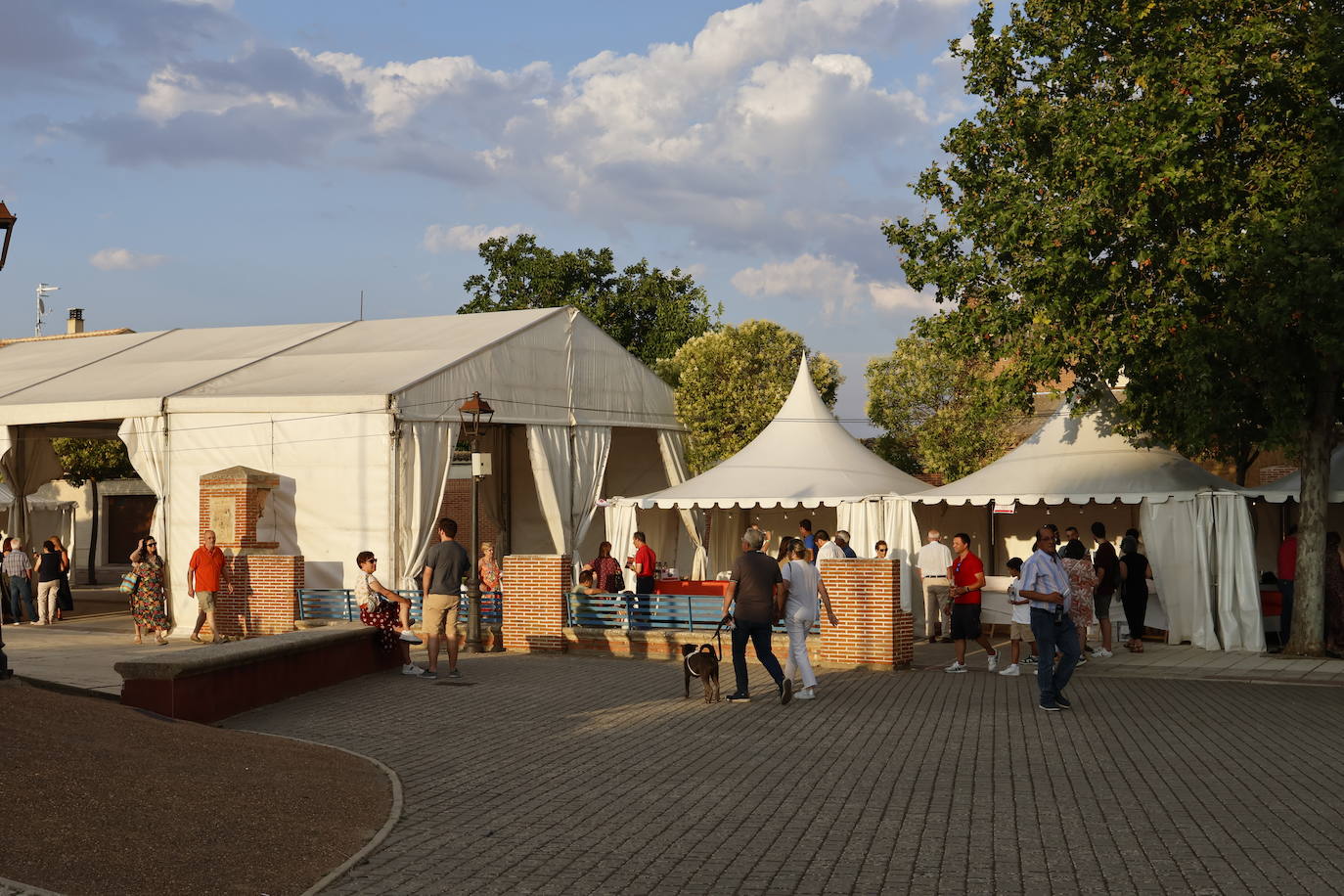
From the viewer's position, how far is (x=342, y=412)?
877 inches

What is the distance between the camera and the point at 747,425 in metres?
30.3

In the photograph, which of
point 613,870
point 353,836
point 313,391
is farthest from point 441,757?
point 313,391

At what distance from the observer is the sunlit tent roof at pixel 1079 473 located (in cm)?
1988

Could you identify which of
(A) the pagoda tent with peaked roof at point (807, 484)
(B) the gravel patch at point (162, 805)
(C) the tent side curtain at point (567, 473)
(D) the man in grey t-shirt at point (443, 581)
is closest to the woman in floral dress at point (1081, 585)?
(A) the pagoda tent with peaked roof at point (807, 484)

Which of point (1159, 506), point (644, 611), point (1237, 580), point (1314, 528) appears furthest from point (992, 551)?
point (644, 611)

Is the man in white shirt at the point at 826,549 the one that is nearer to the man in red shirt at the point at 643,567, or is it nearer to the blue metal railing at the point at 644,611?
the blue metal railing at the point at 644,611

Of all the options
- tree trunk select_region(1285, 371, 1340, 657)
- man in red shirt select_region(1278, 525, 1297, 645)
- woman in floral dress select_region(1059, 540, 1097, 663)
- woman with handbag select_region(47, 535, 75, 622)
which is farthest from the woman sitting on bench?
man in red shirt select_region(1278, 525, 1297, 645)

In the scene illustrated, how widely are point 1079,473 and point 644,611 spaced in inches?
282

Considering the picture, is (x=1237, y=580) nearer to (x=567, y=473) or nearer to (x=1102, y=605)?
(x=1102, y=605)

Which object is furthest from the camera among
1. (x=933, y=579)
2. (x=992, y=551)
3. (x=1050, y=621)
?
(x=992, y=551)

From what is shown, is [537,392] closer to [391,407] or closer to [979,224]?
[391,407]

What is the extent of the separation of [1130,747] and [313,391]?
52.4 ft

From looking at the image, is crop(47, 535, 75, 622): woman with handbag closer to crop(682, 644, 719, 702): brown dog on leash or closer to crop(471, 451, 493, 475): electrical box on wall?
crop(471, 451, 493, 475): electrical box on wall

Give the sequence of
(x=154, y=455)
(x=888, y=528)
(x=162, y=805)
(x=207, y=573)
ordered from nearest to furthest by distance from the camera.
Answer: (x=162, y=805), (x=207, y=573), (x=888, y=528), (x=154, y=455)
